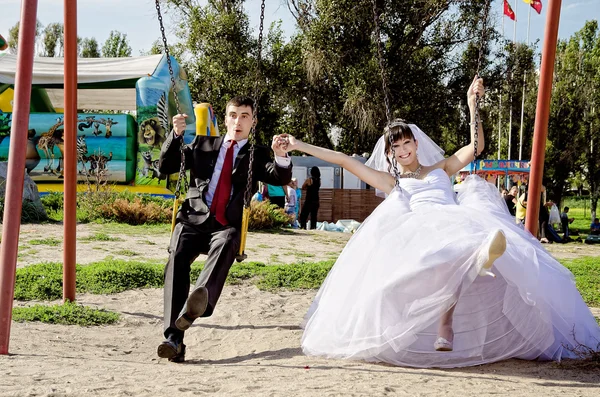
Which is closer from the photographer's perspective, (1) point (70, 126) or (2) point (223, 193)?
(2) point (223, 193)

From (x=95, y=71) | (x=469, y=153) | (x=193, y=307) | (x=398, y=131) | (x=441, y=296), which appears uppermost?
(x=95, y=71)

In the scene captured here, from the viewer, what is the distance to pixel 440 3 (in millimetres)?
23375

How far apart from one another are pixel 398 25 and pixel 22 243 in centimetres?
1704

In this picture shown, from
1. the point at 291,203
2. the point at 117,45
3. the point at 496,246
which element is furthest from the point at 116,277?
the point at 117,45

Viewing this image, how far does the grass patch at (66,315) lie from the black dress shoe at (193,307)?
5.14 ft

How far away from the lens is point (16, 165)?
4.09m

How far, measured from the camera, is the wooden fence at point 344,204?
20938 millimetres

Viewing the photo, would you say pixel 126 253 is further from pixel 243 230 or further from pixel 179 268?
pixel 243 230

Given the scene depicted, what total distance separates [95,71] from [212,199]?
48.6 ft

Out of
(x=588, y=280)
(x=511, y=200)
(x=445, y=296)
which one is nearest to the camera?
(x=445, y=296)

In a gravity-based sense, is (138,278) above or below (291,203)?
below

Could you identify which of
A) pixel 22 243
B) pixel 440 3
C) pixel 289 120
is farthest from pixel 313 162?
pixel 22 243

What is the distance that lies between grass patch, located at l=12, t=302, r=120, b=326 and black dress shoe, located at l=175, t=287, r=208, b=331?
157 cm

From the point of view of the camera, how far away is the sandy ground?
3289mm
